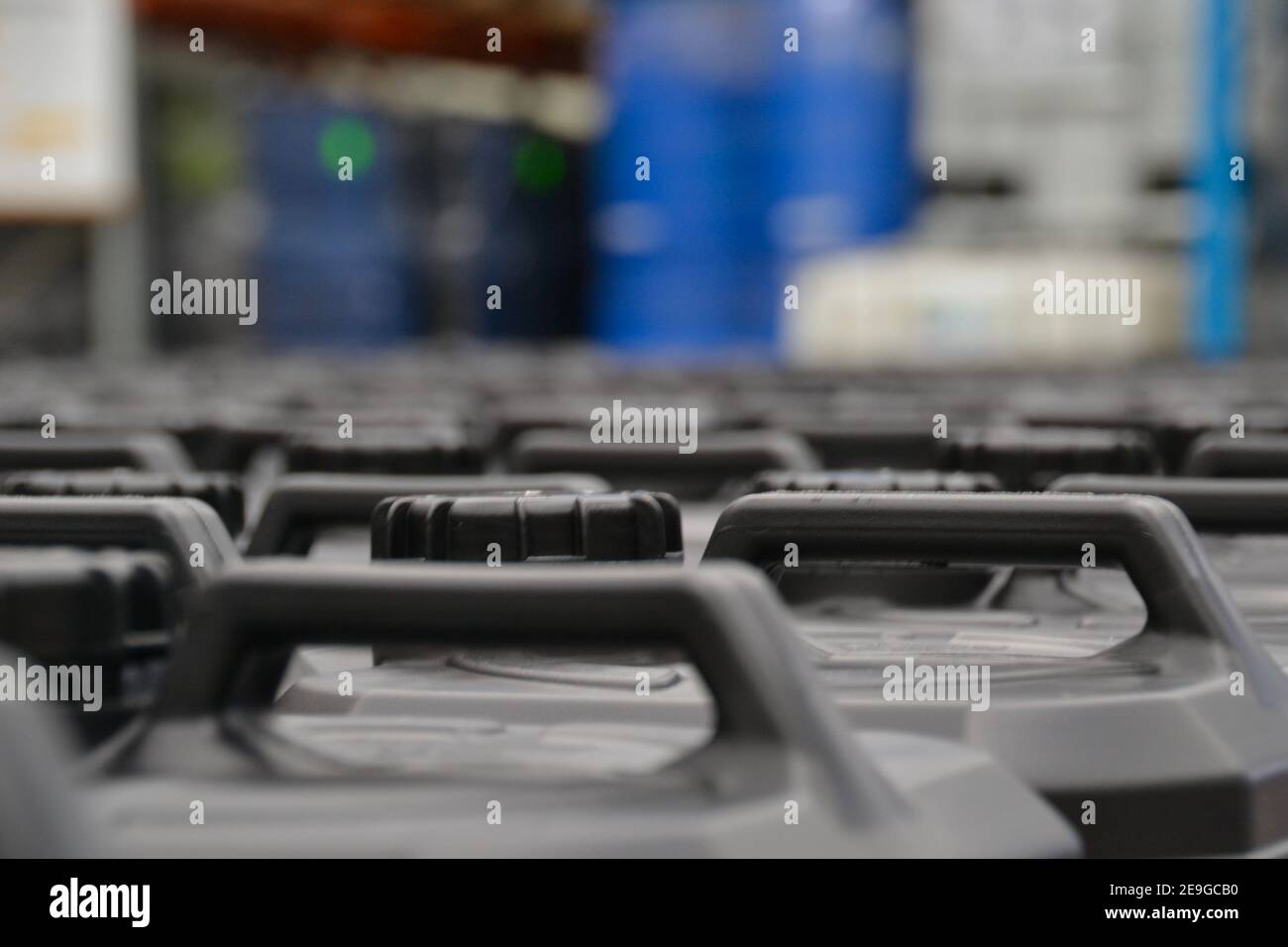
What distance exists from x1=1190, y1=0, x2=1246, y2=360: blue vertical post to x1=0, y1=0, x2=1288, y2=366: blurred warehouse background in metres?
0.03

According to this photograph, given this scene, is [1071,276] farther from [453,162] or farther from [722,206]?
[453,162]

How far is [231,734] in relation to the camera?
3.13ft

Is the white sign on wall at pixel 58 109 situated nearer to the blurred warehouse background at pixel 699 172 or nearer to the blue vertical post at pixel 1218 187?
the blurred warehouse background at pixel 699 172

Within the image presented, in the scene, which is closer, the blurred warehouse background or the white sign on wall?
the white sign on wall

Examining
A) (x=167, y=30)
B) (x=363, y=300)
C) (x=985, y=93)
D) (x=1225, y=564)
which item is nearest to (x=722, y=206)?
(x=985, y=93)

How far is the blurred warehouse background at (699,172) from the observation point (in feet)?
55.0

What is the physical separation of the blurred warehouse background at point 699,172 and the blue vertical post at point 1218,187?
0.03 meters

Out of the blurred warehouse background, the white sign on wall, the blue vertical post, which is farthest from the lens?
the blue vertical post

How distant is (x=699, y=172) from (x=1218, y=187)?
4946mm

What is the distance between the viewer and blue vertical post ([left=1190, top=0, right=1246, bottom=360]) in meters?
17.9

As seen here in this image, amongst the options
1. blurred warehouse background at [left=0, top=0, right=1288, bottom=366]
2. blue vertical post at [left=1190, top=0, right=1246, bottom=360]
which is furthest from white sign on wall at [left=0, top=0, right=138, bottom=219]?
blue vertical post at [left=1190, top=0, right=1246, bottom=360]

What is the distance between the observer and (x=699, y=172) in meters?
20.1

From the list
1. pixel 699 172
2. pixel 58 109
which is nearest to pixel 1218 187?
pixel 699 172

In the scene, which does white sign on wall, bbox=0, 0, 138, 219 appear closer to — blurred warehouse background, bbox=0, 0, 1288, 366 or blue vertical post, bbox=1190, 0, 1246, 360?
blurred warehouse background, bbox=0, 0, 1288, 366
